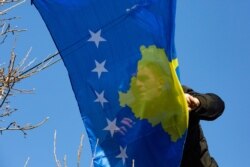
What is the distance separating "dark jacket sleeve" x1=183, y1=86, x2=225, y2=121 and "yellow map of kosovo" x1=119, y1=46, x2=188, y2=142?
9cm

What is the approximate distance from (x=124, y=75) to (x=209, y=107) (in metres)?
0.50

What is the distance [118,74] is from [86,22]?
0.36 metres

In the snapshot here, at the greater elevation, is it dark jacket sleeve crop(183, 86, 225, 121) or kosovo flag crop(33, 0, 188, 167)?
kosovo flag crop(33, 0, 188, 167)

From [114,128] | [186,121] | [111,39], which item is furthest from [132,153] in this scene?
[111,39]

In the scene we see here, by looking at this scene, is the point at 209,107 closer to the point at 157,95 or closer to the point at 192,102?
the point at 192,102

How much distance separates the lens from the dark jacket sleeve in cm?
238

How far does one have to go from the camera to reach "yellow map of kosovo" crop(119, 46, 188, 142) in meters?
2.37

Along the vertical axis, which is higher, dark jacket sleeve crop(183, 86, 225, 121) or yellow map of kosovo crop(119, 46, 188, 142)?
yellow map of kosovo crop(119, 46, 188, 142)

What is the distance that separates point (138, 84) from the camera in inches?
98.0

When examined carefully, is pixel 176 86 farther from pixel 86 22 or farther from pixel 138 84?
pixel 86 22

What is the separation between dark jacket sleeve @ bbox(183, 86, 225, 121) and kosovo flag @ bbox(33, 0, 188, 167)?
0.10m

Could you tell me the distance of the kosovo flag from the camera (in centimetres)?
241

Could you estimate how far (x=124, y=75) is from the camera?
2.52 meters

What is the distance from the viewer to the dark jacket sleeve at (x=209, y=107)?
93.9 inches
